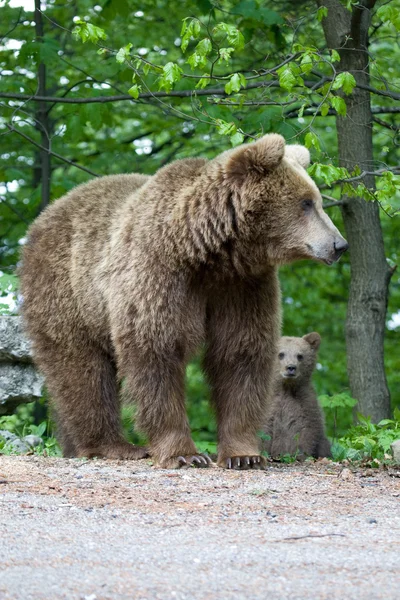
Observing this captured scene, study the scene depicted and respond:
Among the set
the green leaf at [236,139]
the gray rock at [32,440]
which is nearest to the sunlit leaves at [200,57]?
the green leaf at [236,139]

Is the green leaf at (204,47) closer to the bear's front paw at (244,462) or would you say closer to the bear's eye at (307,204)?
the bear's eye at (307,204)

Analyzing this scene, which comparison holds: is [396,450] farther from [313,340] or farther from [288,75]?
[288,75]

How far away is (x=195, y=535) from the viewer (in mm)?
4020

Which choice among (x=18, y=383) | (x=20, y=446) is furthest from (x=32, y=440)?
(x=18, y=383)

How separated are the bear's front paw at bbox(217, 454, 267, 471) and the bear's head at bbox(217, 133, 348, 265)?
1.35 metres

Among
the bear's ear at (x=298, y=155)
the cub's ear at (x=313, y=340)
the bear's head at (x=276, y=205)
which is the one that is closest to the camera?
the bear's head at (x=276, y=205)

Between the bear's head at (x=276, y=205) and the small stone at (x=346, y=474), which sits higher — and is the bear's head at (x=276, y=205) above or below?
above

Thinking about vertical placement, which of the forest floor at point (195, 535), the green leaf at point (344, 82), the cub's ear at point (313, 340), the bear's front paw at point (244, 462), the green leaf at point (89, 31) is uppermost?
the green leaf at point (89, 31)

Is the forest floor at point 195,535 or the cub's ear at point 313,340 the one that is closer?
the forest floor at point 195,535

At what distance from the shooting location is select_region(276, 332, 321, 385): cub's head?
8.50m

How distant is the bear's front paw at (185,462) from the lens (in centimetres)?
630

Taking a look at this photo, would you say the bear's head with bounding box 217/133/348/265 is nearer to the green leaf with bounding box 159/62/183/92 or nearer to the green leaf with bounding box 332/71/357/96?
the green leaf with bounding box 332/71/357/96

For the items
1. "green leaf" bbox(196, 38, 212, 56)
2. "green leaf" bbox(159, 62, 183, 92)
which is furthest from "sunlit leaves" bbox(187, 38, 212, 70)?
"green leaf" bbox(159, 62, 183, 92)

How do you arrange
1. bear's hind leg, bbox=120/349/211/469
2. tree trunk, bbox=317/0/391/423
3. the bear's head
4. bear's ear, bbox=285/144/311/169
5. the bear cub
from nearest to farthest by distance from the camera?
the bear's head < bear's hind leg, bbox=120/349/211/469 < bear's ear, bbox=285/144/311/169 < the bear cub < tree trunk, bbox=317/0/391/423
